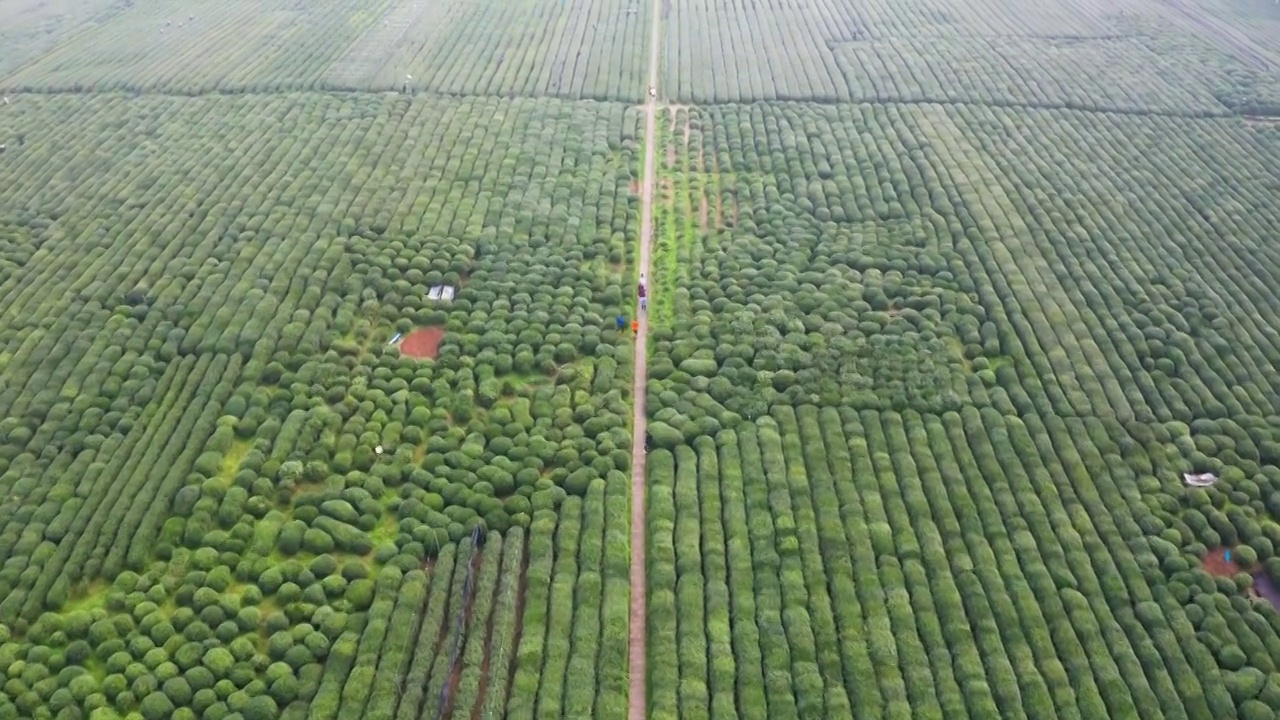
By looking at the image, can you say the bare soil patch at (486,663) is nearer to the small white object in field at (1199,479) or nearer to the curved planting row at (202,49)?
the small white object in field at (1199,479)

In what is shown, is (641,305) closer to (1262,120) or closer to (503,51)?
(503,51)

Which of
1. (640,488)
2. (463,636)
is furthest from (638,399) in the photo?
(463,636)

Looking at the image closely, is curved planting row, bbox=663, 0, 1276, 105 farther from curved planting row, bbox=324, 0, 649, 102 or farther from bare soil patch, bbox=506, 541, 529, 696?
bare soil patch, bbox=506, 541, 529, 696

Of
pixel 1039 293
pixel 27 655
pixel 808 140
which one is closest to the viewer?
pixel 27 655

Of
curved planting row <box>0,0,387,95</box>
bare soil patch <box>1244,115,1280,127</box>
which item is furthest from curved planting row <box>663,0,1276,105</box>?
curved planting row <box>0,0,387,95</box>

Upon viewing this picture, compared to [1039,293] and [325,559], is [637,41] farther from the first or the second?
[325,559]

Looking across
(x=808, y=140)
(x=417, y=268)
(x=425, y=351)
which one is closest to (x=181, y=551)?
(x=425, y=351)

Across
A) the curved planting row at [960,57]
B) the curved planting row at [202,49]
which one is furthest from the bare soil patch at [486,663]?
the curved planting row at [202,49]
